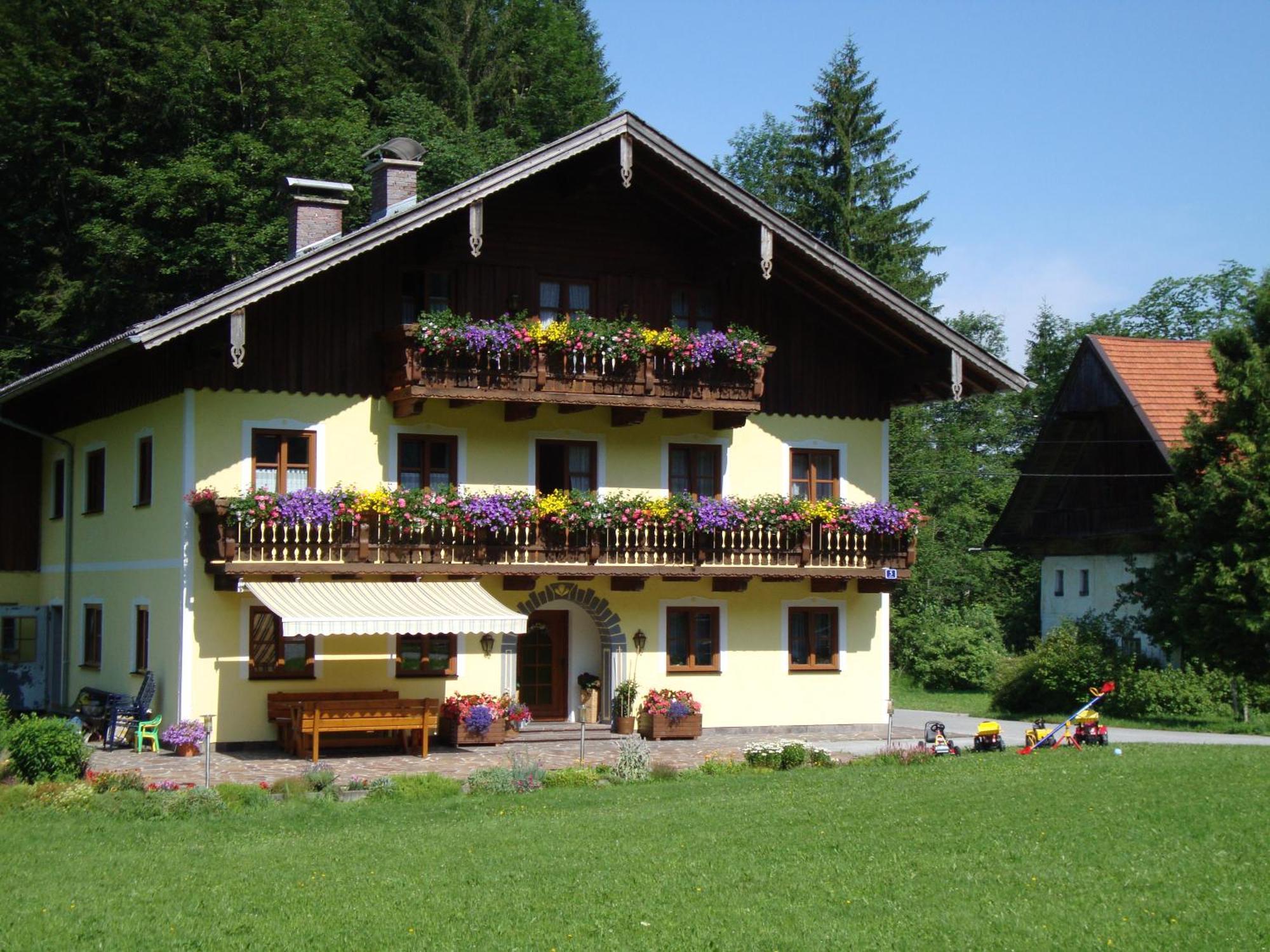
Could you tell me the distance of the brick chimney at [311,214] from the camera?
93.6ft

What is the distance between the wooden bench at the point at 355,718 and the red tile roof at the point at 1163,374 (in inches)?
774

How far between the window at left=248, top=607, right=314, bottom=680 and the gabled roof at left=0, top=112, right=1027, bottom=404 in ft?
15.1

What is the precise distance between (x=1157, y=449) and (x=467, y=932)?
27818 millimetres

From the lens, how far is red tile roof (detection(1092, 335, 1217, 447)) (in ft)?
118

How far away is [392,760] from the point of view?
23.0 metres

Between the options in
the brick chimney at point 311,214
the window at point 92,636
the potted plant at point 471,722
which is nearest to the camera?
the potted plant at point 471,722

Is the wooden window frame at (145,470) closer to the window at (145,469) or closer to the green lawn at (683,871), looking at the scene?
the window at (145,469)

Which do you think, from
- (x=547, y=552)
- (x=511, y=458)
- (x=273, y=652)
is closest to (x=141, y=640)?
(x=273, y=652)

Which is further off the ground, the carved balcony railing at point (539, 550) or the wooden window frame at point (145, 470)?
the wooden window frame at point (145, 470)

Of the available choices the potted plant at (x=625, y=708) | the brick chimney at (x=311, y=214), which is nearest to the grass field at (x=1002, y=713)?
the potted plant at (x=625, y=708)

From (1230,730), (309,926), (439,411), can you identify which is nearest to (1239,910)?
(309,926)

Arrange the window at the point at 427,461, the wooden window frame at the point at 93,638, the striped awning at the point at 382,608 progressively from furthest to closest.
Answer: the wooden window frame at the point at 93,638 → the window at the point at 427,461 → the striped awning at the point at 382,608

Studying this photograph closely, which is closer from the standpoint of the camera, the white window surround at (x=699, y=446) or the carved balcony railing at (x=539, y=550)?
the carved balcony railing at (x=539, y=550)

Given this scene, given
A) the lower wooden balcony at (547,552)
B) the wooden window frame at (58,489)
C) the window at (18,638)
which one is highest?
the wooden window frame at (58,489)
